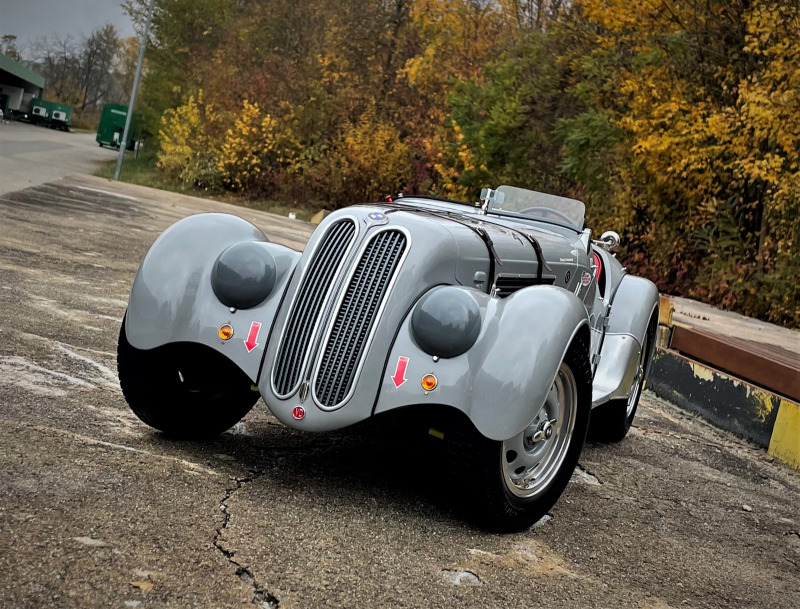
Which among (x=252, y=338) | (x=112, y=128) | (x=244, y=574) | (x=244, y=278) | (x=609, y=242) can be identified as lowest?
(x=244, y=574)

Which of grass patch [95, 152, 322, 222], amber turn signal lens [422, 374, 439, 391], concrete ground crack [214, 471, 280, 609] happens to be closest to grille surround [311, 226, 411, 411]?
amber turn signal lens [422, 374, 439, 391]

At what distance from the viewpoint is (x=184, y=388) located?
4605mm

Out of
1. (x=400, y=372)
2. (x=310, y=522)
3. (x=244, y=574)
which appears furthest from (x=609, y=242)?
A: (x=244, y=574)

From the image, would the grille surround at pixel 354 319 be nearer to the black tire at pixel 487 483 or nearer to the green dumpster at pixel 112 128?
the black tire at pixel 487 483

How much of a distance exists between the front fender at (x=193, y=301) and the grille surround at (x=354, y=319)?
1.07ft

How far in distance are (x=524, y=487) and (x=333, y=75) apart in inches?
1408

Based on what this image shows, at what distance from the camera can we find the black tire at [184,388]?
449 cm

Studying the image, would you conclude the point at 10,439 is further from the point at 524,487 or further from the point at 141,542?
the point at 524,487

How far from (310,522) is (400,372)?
73cm

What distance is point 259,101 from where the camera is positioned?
3750cm

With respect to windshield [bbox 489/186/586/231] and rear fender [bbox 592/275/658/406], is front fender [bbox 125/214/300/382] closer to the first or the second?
windshield [bbox 489/186/586/231]

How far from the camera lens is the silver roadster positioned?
13.2ft

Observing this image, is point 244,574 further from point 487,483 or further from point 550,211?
point 550,211

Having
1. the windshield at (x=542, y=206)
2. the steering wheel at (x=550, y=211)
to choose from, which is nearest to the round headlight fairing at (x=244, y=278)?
the windshield at (x=542, y=206)
